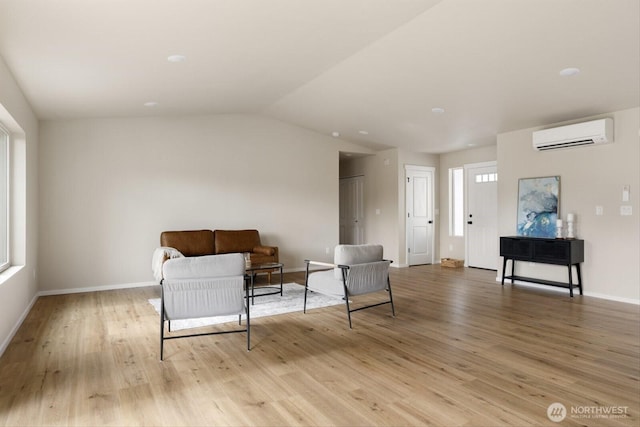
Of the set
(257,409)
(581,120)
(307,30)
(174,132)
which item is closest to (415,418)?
(257,409)

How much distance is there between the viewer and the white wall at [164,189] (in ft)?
19.1

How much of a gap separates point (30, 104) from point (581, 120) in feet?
23.4

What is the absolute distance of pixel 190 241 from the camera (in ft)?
20.7

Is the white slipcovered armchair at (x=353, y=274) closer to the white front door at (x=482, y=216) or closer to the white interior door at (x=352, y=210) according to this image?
the white front door at (x=482, y=216)

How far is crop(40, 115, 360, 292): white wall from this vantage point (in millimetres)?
5809

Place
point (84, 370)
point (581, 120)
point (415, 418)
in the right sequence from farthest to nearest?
point (581, 120) < point (84, 370) < point (415, 418)

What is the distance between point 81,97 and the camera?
4684mm

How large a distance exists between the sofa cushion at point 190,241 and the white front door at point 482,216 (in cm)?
508

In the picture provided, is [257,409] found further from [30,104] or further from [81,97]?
[30,104]

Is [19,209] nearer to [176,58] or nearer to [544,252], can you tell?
[176,58]
